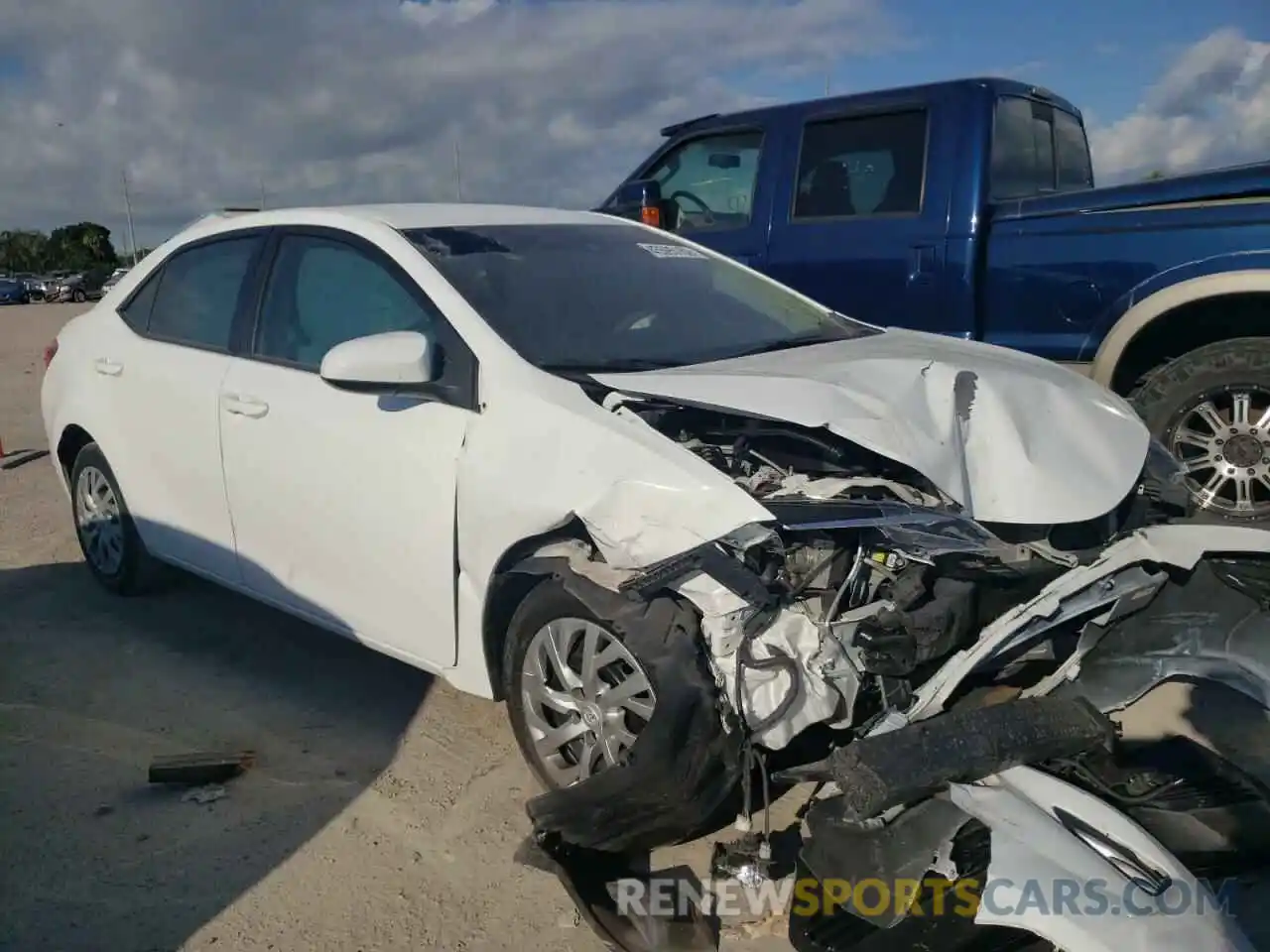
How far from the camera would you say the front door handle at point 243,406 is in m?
3.97

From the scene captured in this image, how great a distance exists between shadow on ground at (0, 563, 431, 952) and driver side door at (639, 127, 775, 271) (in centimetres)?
320

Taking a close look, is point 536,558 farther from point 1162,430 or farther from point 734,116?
point 734,116

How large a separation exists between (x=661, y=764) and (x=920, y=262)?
3.72 metres

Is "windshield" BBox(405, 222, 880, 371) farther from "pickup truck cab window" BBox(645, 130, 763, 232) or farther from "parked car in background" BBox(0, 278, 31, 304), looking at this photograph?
"parked car in background" BBox(0, 278, 31, 304)

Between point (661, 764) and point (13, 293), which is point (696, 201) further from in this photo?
point (13, 293)

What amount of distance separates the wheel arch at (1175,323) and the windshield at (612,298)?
1.38m

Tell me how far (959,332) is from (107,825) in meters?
4.29

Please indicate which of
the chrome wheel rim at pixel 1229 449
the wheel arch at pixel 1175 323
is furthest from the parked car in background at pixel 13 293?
the chrome wheel rim at pixel 1229 449

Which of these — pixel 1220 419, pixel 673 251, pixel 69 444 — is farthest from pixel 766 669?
pixel 69 444

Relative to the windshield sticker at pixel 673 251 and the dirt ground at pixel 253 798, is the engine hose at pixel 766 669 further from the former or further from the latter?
the windshield sticker at pixel 673 251

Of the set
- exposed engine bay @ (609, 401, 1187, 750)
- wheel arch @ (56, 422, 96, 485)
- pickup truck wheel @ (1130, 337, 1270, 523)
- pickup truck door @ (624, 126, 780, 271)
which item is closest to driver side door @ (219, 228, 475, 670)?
exposed engine bay @ (609, 401, 1187, 750)

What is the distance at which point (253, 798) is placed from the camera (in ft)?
11.4

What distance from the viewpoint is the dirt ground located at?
2.86 metres

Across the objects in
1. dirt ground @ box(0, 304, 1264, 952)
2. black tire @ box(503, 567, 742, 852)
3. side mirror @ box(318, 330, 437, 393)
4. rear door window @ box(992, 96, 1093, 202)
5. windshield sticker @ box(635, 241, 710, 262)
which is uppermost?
rear door window @ box(992, 96, 1093, 202)
